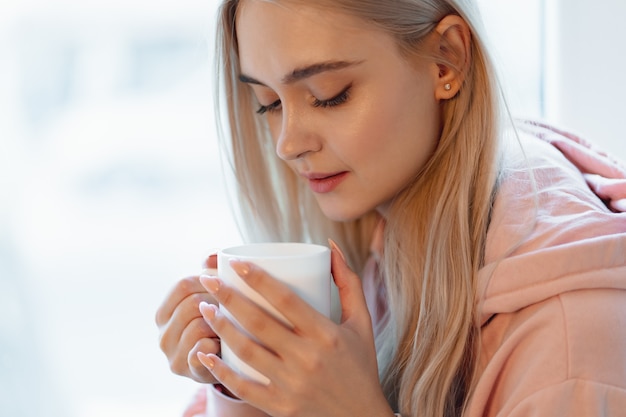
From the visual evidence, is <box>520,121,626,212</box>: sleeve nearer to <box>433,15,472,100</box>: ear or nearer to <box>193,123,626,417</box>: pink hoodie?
<box>193,123,626,417</box>: pink hoodie

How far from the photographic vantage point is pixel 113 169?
1.36 meters

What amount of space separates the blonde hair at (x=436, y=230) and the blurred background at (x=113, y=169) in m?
0.24

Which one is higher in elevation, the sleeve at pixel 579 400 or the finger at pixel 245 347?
the finger at pixel 245 347

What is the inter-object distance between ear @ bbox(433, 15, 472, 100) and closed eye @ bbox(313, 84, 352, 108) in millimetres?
140

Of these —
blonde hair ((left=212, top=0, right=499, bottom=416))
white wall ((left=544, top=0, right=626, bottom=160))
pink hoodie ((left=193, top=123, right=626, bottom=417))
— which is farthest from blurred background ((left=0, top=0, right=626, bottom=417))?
pink hoodie ((left=193, top=123, right=626, bottom=417))

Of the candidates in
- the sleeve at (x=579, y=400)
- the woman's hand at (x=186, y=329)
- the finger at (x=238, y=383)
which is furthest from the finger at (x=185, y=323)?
the sleeve at (x=579, y=400)

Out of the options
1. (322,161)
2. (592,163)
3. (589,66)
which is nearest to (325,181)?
(322,161)

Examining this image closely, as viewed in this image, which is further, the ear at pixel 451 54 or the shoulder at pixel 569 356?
the ear at pixel 451 54

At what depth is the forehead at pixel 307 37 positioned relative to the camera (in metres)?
0.92

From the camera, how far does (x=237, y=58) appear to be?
114cm

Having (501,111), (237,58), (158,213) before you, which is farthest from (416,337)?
(158,213)

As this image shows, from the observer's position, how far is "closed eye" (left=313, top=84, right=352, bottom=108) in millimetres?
951

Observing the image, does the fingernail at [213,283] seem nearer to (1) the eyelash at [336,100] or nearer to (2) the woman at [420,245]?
(2) the woman at [420,245]

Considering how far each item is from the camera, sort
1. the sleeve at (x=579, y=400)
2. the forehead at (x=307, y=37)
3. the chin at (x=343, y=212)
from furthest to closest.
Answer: the chin at (x=343, y=212)
the forehead at (x=307, y=37)
the sleeve at (x=579, y=400)
